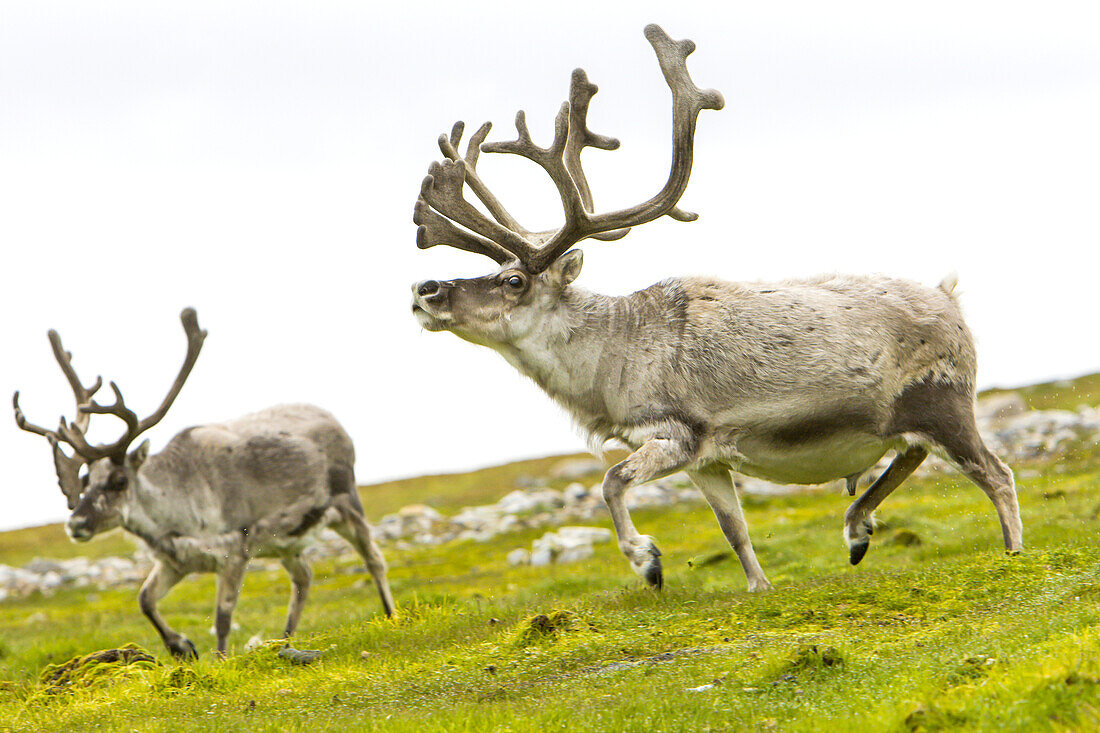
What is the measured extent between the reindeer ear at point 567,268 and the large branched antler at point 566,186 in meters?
0.09

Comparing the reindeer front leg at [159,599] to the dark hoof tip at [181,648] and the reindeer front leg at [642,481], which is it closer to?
the dark hoof tip at [181,648]

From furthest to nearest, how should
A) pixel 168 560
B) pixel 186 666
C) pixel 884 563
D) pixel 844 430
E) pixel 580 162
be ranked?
pixel 168 560 < pixel 884 563 < pixel 580 162 < pixel 844 430 < pixel 186 666

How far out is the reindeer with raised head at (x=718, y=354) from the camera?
9.95 m

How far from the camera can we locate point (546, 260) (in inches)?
418

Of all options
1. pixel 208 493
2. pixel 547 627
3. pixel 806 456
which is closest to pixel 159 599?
pixel 208 493

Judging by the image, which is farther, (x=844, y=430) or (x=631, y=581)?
(x=631, y=581)

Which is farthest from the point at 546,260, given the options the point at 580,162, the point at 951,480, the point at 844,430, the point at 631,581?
the point at 951,480

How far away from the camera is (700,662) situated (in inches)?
294

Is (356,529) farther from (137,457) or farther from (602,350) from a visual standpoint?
(602,350)

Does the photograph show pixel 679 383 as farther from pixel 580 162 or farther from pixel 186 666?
pixel 186 666

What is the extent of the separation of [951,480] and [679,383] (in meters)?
20.4

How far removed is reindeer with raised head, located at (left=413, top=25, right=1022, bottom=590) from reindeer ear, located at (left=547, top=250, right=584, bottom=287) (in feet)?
0.05

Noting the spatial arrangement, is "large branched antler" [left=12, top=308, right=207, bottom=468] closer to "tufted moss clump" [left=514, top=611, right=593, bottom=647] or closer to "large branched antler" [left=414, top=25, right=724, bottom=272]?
"large branched antler" [left=414, top=25, right=724, bottom=272]

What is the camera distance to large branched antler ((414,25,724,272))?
10422mm
